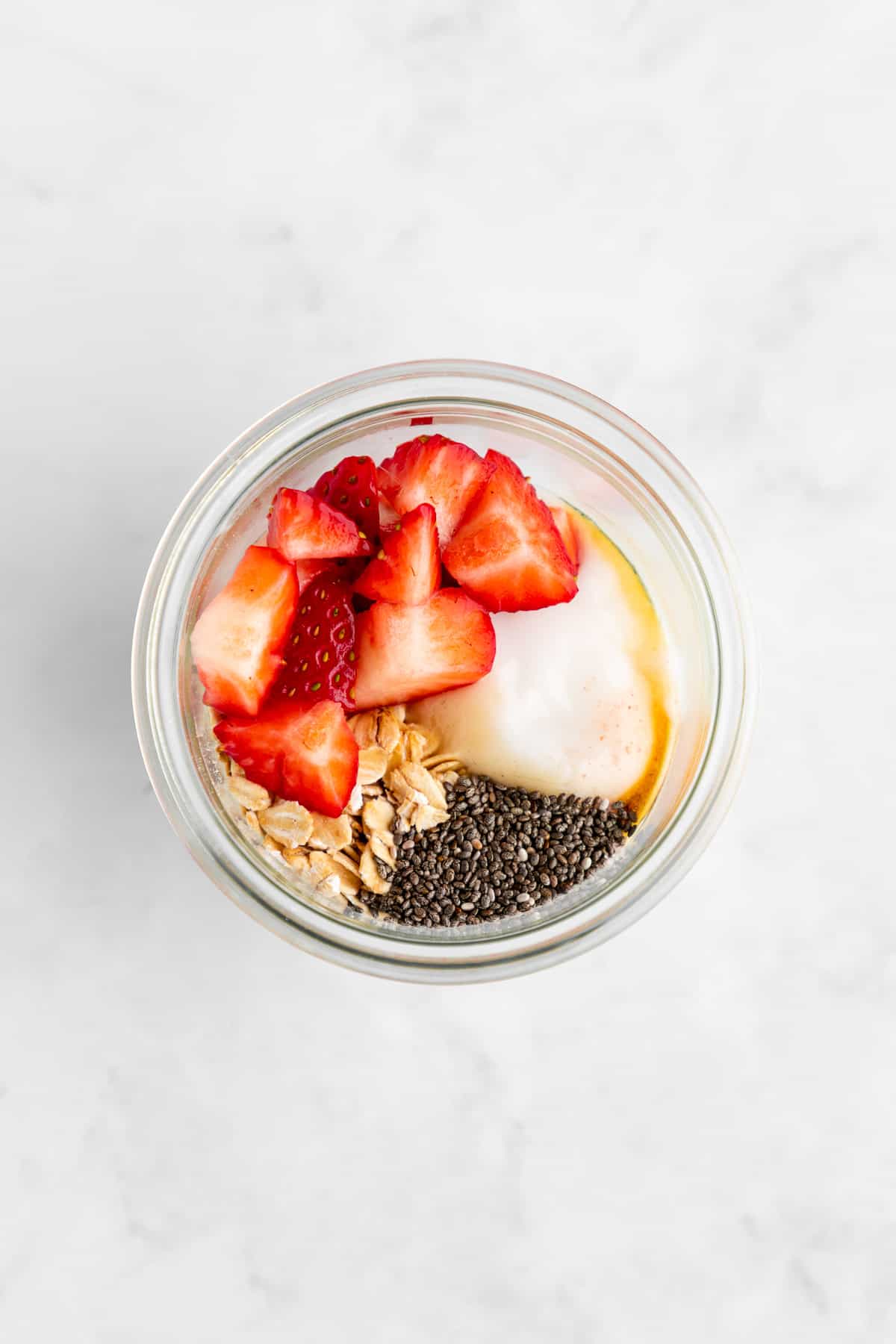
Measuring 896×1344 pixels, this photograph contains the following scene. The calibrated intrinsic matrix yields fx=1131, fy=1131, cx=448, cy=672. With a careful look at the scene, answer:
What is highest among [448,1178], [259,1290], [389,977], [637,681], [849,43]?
[849,43]

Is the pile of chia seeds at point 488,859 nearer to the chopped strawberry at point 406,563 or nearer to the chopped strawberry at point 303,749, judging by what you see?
the chopped strawberry at point 303,749

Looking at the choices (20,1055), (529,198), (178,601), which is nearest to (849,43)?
(529,198)

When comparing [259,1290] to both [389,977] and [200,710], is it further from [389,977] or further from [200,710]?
[200,710]

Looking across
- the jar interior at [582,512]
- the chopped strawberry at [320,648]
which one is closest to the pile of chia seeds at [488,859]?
the jar interior at [582,512]

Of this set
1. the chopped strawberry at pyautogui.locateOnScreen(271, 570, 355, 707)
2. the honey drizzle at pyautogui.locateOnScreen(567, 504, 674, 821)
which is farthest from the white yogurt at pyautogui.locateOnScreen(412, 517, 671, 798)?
the chopped strawberry at pyautogui.locateOnScreen(271, 570, 355, 707)

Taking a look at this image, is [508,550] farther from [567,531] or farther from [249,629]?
[249,629]
